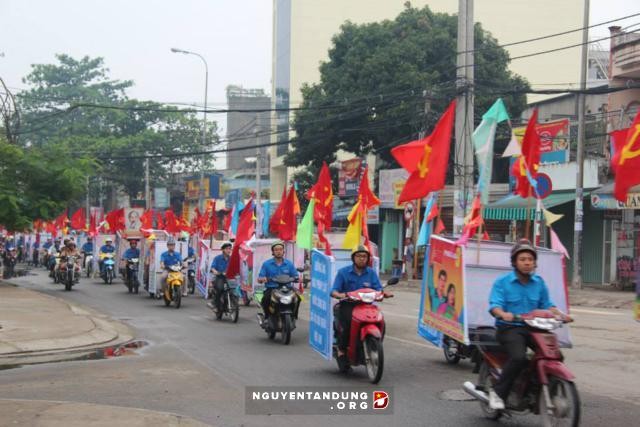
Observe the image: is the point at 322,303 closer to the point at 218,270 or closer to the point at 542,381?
the point at 542,381

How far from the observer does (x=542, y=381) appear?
21.9 ft

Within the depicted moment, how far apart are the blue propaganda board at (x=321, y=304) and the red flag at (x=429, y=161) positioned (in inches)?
54.0

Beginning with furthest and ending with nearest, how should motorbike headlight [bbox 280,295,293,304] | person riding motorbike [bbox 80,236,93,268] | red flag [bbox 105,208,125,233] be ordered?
person riding motorbike [bbox 80,236,93,268]
red flag [bbox 105,208,125,233]
motorbike headlight [bbox 280,295,293,304]

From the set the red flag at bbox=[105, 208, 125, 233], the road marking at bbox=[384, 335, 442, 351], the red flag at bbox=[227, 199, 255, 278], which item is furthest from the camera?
the red flag at bbox=[105, 208, 125, 233]

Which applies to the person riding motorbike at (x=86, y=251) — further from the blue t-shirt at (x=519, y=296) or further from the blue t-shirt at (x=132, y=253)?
the blue t-shirt at (x=519, y=296)

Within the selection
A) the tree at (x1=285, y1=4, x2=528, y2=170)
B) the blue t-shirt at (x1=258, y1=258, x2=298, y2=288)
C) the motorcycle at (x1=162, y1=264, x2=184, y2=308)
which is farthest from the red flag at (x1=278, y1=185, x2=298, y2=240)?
the tree at (x1=285, y1=4, x2=528, y2=170)

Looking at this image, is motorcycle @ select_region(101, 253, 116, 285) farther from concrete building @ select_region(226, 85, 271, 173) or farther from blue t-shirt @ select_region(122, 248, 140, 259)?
concrete building @ select_region(226, 85, 271, 173)

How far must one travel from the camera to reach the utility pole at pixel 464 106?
72.1ft

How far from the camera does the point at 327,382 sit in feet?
32.6

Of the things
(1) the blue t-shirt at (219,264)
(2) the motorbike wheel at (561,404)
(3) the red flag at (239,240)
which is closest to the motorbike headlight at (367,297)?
(2) the motorbike wheel at (561,404)

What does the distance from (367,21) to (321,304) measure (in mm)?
57772

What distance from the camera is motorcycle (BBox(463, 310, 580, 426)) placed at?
6.50 meters

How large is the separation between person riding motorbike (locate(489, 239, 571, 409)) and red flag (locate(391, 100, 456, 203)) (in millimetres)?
3874

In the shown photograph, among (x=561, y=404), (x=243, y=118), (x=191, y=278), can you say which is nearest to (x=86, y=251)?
(x=191, y=278)
